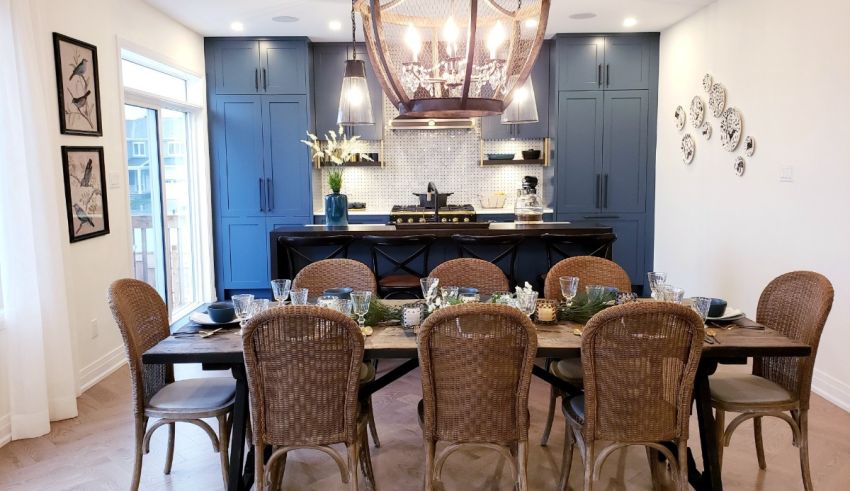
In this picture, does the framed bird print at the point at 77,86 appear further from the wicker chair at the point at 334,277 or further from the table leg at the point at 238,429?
the table leg at the point at 238,429

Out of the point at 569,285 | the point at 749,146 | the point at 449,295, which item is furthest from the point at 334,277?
the point at 749,146

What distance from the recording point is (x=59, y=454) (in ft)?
10.4

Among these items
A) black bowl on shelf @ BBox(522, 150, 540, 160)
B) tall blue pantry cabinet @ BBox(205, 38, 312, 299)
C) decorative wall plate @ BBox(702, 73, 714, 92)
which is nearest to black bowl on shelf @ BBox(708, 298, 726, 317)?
decorative wall plate @ BBox(702, 73, 714, 92)

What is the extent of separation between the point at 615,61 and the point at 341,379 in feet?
17.0

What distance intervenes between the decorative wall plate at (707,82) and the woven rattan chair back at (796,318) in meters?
2.92

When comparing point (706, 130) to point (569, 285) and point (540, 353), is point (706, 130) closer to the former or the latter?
point (569, 285)

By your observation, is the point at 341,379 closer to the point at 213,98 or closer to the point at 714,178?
the point at 714,178

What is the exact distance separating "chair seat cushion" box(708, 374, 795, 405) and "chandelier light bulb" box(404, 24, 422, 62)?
5.89ft

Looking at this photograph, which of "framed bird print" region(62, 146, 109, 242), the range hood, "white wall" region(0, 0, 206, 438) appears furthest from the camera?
the range hood

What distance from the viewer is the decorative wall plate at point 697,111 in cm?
550

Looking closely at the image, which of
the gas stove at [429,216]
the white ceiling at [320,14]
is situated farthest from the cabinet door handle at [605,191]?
the white ceiling at [320,14]

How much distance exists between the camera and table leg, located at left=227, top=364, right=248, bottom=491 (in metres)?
2.55

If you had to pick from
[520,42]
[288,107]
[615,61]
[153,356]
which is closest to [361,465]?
[153,356]

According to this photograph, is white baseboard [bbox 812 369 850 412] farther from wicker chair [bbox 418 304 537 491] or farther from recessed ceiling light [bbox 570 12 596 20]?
recessed ceiling light [bbox 570 12 596 20]
